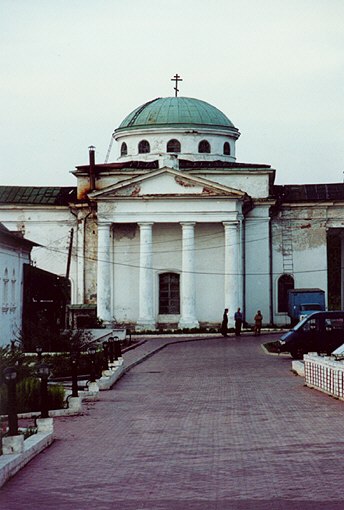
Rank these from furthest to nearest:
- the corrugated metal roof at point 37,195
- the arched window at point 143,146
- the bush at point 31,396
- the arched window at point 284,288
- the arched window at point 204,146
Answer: the arched window at point 143,146 < the arched window at point 204,146 < the corrugated metal roof at point 37,195 < the arched window at point 284,288 < the bush at point 31,396

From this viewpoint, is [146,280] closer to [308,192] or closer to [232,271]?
[232,271]

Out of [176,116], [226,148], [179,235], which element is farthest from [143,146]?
[179,235]

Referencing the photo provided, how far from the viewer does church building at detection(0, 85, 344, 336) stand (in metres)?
61.8

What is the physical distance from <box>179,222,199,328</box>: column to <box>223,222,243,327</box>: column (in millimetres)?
1752

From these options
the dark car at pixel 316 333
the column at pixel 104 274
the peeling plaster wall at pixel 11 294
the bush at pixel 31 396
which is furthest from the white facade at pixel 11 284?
the bush at pixel 31 396

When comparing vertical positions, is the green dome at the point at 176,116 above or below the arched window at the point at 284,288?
above

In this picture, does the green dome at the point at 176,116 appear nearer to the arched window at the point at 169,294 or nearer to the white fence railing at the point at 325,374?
the arched window at the point at 169,294

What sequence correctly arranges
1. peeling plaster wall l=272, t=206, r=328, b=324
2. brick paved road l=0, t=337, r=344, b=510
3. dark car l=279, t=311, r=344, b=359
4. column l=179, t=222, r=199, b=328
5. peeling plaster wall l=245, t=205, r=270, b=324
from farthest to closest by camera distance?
1. peeling plaster wall l=272, t=206, r=328, b=324
2. peeling plaster wall l=245, t=205, r=270, b=324
3. column l=179, t=222, r=199, b=328
4. dark car l=279, t=311, r=344, b=359
5. brick paved road l=0, t=337, r=344, b=510

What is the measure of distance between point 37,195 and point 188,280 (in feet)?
39.4

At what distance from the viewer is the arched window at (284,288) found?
2564 inches

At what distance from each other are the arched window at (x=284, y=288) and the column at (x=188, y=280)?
230 inches

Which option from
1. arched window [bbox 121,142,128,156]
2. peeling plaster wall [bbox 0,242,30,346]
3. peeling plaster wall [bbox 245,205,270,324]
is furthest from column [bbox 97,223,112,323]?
peeling plaster wall [bbox 0,242,30,346]

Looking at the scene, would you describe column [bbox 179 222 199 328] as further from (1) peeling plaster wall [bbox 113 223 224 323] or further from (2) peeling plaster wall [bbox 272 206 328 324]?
(2) peeling plaster wall [bbox 272 206 328 324]

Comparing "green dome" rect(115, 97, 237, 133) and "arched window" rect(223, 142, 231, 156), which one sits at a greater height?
"green dome" rect(115, 97, 237, 133)
